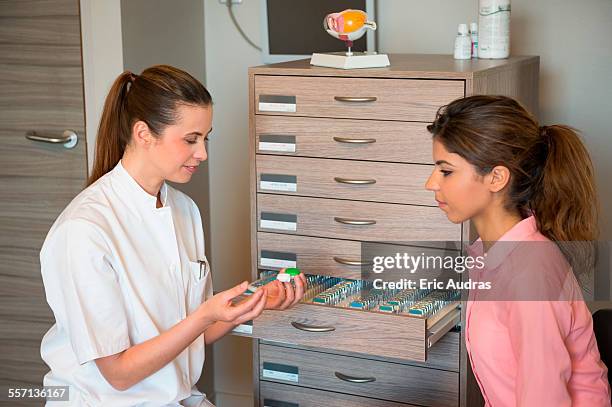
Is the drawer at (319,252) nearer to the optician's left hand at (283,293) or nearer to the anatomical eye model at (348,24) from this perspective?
the optician's left hand at (283,293)

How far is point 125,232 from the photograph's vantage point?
192cm

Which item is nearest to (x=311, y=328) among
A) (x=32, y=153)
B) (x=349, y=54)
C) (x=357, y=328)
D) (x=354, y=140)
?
(x=357, y=328)

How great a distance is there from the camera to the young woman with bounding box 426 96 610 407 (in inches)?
64.1

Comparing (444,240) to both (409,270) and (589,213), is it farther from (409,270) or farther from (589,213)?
(589,213)

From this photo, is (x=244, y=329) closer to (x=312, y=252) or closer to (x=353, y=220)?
(x=312, y=252)

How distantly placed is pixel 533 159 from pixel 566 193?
3.7 inches

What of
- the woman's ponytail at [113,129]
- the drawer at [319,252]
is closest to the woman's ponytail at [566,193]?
the drawer at [319,252]

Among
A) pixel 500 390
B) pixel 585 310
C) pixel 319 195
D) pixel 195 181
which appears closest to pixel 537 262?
pixel 585 310

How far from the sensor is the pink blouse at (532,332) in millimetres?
1617

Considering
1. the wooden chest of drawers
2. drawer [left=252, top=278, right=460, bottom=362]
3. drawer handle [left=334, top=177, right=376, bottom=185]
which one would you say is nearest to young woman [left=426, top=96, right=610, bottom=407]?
drawer [left=252, top=278, right=460, bottom=362]

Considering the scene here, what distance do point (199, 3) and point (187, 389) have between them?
153cm

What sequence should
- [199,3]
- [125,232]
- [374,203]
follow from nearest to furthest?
[125,232], [374,203], [199,3]

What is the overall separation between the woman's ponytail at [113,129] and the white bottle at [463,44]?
966mm

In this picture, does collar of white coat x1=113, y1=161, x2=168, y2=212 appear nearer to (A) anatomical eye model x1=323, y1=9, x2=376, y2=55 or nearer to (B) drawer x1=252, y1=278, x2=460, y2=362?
(B) drawer x1=252, y1=278, x2=460, y2=362
